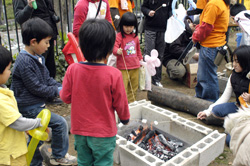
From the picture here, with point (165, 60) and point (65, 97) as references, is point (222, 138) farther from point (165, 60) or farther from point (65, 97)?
point (165, 60)

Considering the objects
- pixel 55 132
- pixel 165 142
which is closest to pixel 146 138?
pixel 165 142

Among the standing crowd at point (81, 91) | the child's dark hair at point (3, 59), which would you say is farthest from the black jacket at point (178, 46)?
the child's dark hair at point (3, 59)

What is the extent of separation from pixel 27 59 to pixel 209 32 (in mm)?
2721

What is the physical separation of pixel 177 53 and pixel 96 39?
4164 millimetres

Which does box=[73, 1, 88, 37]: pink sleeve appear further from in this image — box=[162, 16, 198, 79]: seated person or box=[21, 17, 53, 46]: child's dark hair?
box=[162, 16, 198, 79]: seated person

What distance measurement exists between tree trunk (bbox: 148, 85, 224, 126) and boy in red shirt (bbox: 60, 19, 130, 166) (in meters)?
2.11

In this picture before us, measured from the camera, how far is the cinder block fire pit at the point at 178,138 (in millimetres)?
2582

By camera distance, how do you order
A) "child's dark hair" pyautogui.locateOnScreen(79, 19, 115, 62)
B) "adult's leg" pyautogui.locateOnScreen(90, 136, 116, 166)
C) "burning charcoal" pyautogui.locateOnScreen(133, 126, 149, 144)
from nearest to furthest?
"child's dark hair" pyautogui.locateOnScreen(79, 19, 115, 62)
"adult's leg" pyautogui.locateOnScreen(90, 136, 116, 166)
"burning charcoal" pyautogui.locateOnScreen(133, 126, 149, 144)

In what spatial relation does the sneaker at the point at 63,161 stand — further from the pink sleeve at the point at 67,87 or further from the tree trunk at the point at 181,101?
the tree trunk at the point at 181,101

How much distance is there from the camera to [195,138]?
318cm

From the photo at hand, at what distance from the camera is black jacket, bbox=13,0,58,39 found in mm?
3640

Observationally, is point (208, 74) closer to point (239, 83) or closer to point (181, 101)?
point (181, 101)

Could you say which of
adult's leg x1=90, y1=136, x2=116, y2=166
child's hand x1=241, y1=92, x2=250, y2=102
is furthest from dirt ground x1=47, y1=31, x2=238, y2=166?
adult's leg x1=90, y1=136, x2=116, y2=166

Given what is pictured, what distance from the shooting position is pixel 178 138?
336 cm
